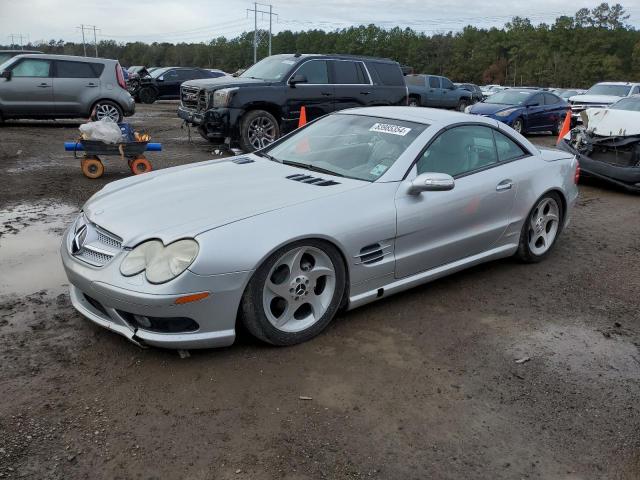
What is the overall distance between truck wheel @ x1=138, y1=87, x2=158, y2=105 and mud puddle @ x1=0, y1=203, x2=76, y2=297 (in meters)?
19.5

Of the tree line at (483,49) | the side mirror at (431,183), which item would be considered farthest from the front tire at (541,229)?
the tree line at (483,49)

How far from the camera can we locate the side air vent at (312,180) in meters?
4.08

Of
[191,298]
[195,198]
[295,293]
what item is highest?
[195,198]

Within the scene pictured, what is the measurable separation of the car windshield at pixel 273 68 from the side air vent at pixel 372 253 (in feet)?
25.3

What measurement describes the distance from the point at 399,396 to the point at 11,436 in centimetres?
192

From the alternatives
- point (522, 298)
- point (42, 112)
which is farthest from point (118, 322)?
point (42, 112)

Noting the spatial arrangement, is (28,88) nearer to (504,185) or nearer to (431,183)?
(504,185)

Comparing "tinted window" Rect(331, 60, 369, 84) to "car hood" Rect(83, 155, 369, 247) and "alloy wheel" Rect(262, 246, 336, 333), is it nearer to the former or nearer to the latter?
"car hood" Rect(83, 155, 369, 247)

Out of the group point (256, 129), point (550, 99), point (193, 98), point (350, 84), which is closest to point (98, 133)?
point (256, 129)

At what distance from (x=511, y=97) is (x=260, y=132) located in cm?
928

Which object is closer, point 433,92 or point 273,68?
point 273,68

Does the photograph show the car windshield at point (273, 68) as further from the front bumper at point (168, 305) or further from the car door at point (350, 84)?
the front bumper at point (168, 305)

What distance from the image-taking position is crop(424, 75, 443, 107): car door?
2394cm

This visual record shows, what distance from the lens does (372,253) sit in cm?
395
